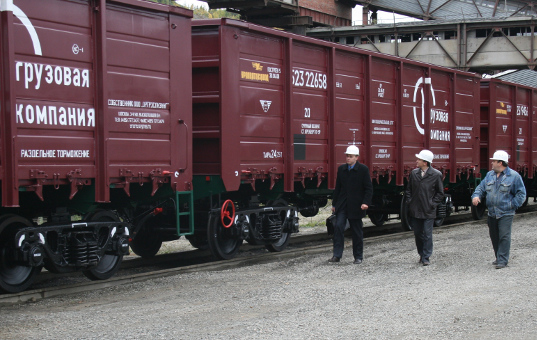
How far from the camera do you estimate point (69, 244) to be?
834 cm

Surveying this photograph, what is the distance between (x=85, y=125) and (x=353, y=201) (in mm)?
4087

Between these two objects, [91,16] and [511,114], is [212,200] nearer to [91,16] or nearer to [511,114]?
[91,16]

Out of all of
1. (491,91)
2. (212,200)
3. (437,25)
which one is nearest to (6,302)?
(212,200)

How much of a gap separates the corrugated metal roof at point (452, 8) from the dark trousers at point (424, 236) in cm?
3725

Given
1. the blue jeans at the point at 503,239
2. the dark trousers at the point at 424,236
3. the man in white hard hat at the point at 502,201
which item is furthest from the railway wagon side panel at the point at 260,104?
the blue jeans at the point at 503,239

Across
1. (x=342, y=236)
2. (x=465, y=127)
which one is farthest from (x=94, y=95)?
(x=465, y=127)

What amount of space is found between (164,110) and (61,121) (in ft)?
5.58

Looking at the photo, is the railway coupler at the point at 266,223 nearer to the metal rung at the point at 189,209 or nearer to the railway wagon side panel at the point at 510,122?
the metal rung at the point at 189,209

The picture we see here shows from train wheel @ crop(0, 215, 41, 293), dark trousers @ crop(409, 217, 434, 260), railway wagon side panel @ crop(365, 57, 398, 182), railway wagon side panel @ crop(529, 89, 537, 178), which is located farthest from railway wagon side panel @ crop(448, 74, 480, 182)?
train wheel @ crop(0, 215, 41, 293)

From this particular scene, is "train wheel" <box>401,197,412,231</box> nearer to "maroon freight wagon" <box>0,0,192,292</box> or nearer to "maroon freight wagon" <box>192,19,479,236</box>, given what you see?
"maroon freight wagon" <box>192,19,479,236</box>

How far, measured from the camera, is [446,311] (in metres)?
6.67

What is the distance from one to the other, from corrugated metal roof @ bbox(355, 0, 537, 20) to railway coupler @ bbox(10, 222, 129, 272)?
39195mm

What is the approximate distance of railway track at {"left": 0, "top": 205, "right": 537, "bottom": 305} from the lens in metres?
7.88

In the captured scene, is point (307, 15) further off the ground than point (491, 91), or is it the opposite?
point (307, 15)
